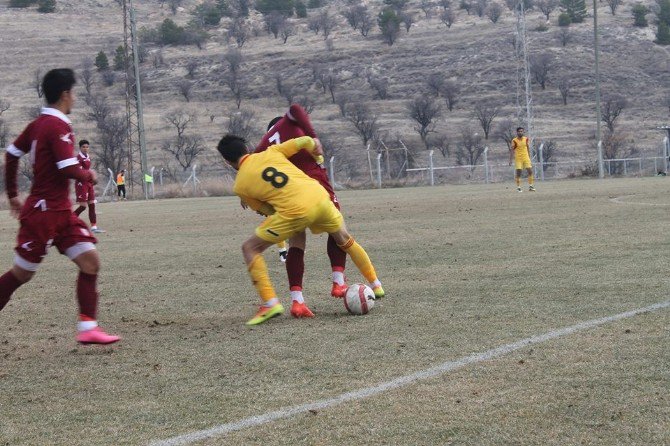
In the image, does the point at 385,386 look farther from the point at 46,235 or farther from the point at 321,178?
the point at 321,178

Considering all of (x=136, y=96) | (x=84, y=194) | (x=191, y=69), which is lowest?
(x=84, y=194)

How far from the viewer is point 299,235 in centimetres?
801

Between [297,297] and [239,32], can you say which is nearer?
[297,297]

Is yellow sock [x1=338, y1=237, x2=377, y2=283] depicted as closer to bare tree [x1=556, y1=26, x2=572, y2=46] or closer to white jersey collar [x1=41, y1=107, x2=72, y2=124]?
white jersey collar [x1=41, y1=107, x2=72, y2=124]

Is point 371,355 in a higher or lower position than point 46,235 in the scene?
lower

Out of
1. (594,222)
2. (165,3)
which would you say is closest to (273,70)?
(165,3)

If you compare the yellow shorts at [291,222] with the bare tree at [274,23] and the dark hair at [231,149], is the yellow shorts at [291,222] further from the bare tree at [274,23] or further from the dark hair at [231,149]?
the bare tree at [274,23]

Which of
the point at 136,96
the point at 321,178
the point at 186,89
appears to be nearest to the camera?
the point at 321,178

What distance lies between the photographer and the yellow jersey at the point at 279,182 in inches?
291

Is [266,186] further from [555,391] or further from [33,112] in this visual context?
[33,112]

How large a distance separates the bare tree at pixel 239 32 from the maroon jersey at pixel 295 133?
10439 cm

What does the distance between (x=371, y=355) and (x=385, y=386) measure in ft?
2.70

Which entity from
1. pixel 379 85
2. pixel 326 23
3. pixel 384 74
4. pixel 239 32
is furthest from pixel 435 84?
pixel 239 32

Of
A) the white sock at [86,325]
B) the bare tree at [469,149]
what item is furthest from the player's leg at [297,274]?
the bare tree at [469,149]
